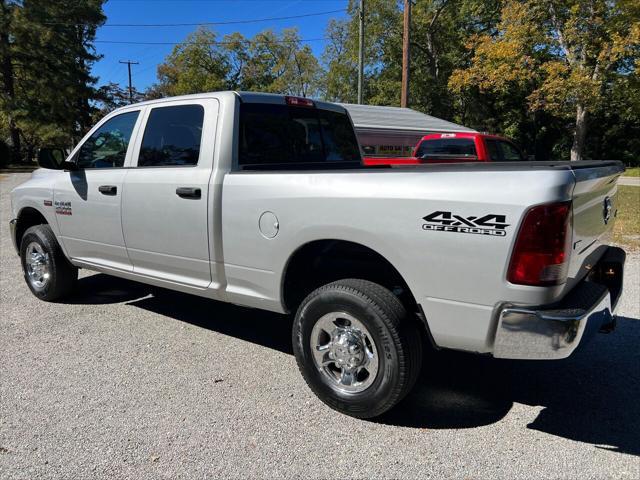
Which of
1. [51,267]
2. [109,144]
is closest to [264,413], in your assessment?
[109,144]

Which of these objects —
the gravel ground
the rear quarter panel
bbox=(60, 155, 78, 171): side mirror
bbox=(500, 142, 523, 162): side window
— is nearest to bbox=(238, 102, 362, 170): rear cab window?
the rear quarter panel

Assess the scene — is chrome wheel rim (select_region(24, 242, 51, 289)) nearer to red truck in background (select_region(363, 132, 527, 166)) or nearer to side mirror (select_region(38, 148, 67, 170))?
side mirror (select_region(38, 148, 67, 170))

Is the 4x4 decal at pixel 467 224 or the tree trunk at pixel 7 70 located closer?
the 4x4 decal at pixel 467 224

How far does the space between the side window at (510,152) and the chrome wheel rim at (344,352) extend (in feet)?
32.1

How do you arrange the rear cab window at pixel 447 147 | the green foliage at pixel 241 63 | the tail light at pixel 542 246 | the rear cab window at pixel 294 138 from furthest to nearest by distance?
1. the green foliage at pixel 241 63
2. the rear cab window at pixel 447 147
3. the rear cab window at pixel 294 138
4. the tail light at pixel 542 246

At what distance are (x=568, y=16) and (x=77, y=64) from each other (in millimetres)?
32085

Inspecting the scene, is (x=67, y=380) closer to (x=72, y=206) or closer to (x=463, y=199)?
(x=72, y=206)

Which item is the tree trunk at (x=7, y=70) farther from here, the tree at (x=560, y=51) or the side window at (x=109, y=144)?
the side window at (x=109, y=144)

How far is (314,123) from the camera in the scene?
4.30m

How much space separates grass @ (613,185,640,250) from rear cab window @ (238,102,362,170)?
3428mm

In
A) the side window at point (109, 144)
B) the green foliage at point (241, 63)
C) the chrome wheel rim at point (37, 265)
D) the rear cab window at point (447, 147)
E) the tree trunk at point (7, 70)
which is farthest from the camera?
the green foliage at point (241, 63)

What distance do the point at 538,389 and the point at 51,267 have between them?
454 centimetres

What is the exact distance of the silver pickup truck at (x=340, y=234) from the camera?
2326mm

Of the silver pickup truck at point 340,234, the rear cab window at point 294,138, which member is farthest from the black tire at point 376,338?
the rear cab window at point 294,138
